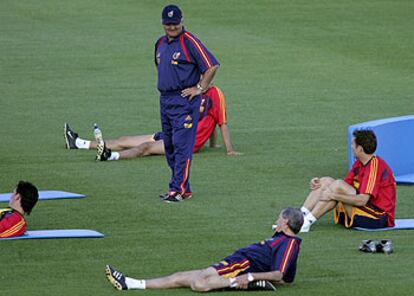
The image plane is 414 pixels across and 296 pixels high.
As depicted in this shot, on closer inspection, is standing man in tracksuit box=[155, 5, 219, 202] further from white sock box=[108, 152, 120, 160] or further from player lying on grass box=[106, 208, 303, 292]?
player lying on grass box=[106, 208, 303, 292]

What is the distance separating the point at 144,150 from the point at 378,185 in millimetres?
5453

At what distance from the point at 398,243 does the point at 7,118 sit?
33.4 ft

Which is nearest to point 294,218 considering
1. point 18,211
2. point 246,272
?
point 246,272

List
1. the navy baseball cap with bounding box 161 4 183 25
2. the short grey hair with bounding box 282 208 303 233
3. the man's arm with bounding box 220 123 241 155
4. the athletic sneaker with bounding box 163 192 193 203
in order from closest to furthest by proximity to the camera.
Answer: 1. the short grey hair with bounding box 282 208 303 233
2. the navy baseball cap with bounding box 161 4 183 25
3. the athletic sneaker with bounding box 163 192 193 203
4. the man's arm with bounding box 220 123 241 155

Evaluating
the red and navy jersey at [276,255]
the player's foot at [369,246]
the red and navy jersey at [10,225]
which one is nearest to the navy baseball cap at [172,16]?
the red and navy jersey at [10,225]

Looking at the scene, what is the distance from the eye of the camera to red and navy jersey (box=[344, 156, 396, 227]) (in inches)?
498

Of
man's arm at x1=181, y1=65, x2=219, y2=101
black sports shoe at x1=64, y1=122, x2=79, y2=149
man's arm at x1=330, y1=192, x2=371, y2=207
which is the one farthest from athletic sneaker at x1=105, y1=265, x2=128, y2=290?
black sports shoe at x1=64, y1=122, x2=79, y2=149

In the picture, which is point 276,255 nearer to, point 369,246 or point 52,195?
point 369,246

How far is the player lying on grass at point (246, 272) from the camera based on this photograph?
10.6 m

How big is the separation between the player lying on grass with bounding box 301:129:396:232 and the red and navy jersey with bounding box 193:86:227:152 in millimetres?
4492

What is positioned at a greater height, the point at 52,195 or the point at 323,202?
the point at 323,202

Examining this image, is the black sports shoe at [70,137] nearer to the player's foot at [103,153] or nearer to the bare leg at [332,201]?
the player's foot at [103,153]

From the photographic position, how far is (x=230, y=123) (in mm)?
20484

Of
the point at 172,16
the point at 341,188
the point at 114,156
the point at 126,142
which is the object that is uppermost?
the point at 172,16
